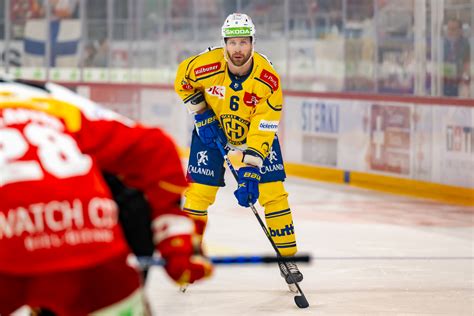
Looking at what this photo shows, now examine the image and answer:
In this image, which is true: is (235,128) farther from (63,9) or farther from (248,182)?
(63,9)

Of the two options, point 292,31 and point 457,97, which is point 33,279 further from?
point 292,31

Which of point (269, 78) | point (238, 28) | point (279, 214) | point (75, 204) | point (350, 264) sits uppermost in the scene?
point (238, 28)

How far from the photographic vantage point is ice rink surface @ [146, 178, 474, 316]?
240 inches

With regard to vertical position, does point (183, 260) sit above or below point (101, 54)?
below

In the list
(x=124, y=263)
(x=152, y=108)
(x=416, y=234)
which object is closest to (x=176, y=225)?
(x=124, y=263)

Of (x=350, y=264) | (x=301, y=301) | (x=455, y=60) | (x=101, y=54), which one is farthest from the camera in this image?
(x=101, y=54)

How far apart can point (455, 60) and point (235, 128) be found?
16.4 ft

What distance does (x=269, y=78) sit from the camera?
6246 mm

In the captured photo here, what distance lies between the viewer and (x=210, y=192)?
646 cm

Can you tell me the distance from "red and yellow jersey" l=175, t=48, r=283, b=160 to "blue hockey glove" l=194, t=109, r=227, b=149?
0.03 meters

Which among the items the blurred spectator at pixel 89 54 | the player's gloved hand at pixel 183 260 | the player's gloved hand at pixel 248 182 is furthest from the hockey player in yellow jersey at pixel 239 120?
the blurred spectator at pixel 89 54

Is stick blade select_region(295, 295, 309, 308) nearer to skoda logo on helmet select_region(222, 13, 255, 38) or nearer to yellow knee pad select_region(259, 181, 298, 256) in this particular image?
yellow knee pad select_region(259, 181, 298, 256)

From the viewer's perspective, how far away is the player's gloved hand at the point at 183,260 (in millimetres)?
2611

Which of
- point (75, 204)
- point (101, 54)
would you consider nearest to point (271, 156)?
point (75, 204)
